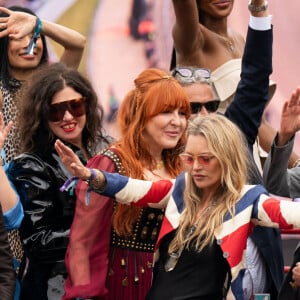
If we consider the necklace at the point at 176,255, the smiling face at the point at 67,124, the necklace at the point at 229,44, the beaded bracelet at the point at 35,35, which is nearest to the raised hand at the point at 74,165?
the necklace at the point at 176,255

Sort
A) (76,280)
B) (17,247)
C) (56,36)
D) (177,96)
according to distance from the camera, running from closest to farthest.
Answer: (76,280) < (177,96) < (17,247) < (56,36)

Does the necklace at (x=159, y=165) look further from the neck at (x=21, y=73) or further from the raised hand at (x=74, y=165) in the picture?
the neck at (x=21, y=73)

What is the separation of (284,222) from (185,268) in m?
0.41

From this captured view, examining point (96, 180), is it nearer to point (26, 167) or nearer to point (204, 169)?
point (204, 169)

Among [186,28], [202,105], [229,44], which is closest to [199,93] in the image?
[202,105]

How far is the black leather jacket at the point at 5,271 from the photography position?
12.4 feet

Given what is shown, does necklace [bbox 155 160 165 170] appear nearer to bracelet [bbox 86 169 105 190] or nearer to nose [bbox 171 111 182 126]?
nose [bbox 171 111 182 126]

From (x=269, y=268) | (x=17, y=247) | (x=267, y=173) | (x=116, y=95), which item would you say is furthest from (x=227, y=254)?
(x=116, y=95)

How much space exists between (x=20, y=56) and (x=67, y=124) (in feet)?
2.49

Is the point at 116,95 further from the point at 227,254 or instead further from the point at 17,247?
the point at 227,254

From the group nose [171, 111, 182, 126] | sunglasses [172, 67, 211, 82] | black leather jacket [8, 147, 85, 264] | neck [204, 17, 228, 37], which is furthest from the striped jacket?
neck [204, 17, 228, 37]

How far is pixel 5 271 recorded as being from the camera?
3807 millimetres

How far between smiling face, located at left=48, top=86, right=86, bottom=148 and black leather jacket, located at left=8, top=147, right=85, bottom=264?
6.8 inches

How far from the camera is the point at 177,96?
4.32 meters
